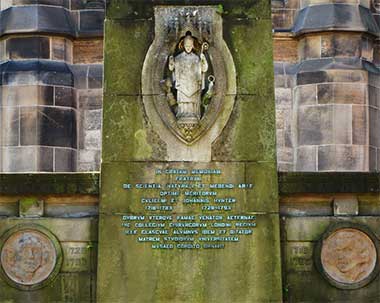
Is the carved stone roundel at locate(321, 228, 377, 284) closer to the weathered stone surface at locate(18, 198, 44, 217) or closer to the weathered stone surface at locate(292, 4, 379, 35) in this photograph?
the weathered stone surface at locate(18, 198, 44, 217)

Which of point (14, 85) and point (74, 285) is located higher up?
point (14, 85)

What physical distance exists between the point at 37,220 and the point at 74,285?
2.87 ft

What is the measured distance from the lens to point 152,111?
20000mm

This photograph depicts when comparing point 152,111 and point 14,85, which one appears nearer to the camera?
point 152,111

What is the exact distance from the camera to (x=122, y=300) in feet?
64.5

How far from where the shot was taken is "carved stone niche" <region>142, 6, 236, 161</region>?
65.3ft

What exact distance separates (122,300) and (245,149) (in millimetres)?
2265

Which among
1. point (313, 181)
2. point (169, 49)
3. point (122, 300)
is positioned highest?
point (169, 49)

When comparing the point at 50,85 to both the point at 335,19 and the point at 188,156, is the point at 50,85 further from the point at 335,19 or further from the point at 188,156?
the point at 188,156

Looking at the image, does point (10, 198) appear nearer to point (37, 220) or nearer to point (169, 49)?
point (37, 220)

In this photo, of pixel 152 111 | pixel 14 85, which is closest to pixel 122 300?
pixel 152 111

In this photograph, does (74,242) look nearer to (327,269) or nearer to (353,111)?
(327,269)

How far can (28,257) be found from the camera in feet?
65.1

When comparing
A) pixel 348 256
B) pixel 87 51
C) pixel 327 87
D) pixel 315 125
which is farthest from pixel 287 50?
pixel 348 256
